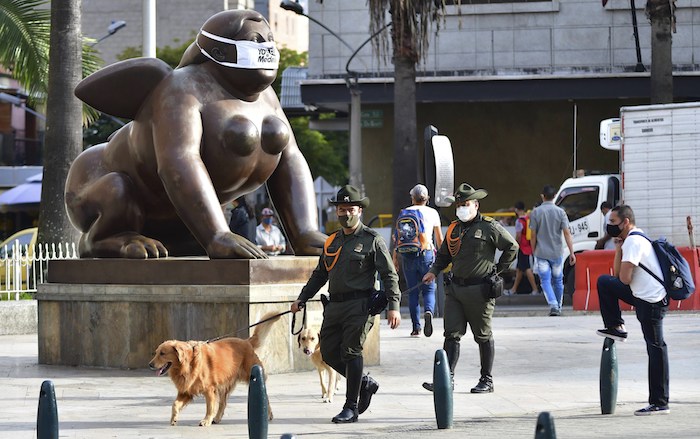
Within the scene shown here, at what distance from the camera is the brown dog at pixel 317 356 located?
35.1ft

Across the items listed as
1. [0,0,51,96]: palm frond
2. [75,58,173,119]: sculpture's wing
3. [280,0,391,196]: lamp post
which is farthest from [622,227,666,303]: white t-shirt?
[280,0,391,196]: lamp post

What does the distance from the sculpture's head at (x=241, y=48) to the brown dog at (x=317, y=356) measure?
2.86m

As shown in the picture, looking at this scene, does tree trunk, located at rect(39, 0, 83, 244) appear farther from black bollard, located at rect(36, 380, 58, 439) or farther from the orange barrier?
black bollard, located at rect(36, 380, 58, 439)

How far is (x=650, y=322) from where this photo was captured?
10.2 m

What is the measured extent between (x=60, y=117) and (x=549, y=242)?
722cm

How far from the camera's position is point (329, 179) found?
54906 mm

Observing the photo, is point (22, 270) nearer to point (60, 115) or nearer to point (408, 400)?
point (60, 115)

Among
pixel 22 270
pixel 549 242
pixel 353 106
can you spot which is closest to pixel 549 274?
pixel 549 242

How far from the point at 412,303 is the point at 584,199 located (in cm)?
768

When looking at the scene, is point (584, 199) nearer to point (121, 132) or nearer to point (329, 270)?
point (121, 132)

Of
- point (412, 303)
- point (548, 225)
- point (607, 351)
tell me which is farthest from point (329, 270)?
point (548, 225)

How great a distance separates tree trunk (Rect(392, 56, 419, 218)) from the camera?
2405cm

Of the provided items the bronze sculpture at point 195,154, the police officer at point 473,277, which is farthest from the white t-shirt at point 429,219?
the police officer at point 473,277

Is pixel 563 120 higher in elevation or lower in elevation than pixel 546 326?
higher
